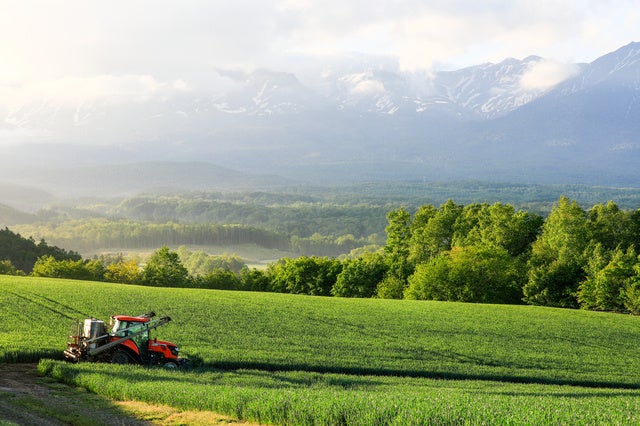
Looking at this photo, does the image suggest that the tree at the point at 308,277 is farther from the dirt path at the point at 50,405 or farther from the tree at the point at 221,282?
the dirt path at the point at 50,405

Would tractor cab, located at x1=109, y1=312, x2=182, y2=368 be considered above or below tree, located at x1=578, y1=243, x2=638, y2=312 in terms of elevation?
below

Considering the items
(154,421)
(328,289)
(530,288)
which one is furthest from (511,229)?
(154,421)

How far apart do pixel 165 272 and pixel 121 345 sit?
2742 inches

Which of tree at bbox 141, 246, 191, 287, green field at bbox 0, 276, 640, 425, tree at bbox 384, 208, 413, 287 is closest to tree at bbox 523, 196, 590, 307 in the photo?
green field at bbox 0, 276, 640, 425

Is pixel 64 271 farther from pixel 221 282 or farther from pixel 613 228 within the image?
pixel 613 228

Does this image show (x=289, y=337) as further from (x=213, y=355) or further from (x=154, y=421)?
(x=154, y=421)

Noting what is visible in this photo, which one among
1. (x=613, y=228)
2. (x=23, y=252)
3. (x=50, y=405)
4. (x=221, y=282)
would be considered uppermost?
(x=613, y=228)

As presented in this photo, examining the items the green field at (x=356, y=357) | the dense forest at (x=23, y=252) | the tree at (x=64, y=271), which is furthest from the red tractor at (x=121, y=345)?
the dense forest at (x=23, y=252)

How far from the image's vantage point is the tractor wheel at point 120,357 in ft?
95.2

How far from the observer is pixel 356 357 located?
33875 millimetres

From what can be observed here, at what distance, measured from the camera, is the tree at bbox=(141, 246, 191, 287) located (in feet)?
318

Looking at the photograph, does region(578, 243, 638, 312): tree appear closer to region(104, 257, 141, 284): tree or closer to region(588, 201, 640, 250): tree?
region(588, 201, 640, 250): tree

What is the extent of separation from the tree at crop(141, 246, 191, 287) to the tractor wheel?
68.3 meters

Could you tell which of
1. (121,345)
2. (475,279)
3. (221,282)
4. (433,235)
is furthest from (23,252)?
(121,345)
